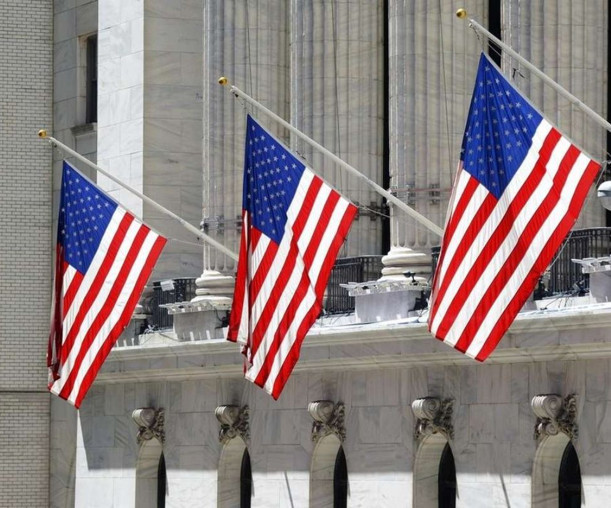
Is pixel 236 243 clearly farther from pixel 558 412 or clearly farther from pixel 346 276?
pixel 558 412

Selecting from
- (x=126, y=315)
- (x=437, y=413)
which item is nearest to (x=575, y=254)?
(x=437, y=413)

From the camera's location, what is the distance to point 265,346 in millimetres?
38406

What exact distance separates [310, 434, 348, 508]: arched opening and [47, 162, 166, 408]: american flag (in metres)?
4.09

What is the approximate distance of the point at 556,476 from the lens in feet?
122

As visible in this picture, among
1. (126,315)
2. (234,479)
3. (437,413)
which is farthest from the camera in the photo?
(234,479)

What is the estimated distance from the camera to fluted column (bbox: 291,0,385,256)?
44.1 metres

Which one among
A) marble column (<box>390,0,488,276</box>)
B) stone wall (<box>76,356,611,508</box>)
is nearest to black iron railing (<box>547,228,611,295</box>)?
stone wall (<box>76,356,611,508</box>)

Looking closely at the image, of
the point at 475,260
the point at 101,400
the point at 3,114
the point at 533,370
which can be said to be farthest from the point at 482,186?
the point at 3,114

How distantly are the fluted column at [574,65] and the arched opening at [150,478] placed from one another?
13.3m

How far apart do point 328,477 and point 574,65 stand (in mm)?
8622

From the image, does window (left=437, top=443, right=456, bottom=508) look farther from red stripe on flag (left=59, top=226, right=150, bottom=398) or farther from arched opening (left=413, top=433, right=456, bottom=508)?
red stripe on flag (left=59, top=226, right=150, bottom=398)

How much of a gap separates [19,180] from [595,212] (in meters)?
20.7

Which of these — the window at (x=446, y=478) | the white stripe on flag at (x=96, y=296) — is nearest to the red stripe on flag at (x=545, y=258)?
the window at (x=446, y=478)

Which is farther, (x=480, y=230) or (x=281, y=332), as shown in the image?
(x=281, y=332)
